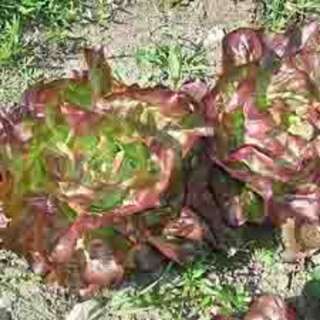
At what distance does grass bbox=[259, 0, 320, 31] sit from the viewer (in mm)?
2752

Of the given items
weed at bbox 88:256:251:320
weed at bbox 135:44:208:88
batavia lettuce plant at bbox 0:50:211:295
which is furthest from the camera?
weed at bbox 135:44:208:88

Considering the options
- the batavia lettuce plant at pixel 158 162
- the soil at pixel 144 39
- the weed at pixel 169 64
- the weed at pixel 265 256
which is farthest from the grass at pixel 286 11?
the weed at pixel 265 256

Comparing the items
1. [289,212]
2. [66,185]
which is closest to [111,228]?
[66,185]

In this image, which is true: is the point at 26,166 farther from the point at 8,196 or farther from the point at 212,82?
the point at 212,82

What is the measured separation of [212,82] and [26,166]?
1.95 ft

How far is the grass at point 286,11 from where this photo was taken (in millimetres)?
2752

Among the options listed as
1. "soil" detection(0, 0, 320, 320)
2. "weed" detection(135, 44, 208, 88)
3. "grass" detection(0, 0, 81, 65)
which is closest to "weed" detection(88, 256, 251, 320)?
"soil" detection(0, 0, 320, 320)

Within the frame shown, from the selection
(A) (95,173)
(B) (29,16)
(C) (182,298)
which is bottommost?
(C) (182,298)

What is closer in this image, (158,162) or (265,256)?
(158,162)

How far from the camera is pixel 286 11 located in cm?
276

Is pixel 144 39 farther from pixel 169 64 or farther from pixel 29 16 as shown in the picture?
pixel 29 16

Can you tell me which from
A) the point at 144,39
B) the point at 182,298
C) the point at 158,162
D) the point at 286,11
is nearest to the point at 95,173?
the point at 158,162

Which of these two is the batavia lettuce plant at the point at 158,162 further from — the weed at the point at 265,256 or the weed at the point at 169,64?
the weed at the point at 169,64

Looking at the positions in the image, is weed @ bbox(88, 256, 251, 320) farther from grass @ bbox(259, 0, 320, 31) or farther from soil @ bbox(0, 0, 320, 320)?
grass @ bbox(259, 0, 320, 31)
